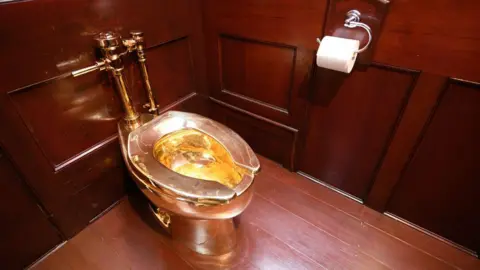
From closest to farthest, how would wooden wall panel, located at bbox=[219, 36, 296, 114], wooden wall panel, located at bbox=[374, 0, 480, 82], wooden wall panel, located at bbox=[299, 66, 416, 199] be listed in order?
wooden wall panel, located at bbox=[374, 0, 480, 82]
wooden wall panel, located at bbox=[299, 66, 416, 199]
wooden wall panel, located at bbox=[219, 36, 296, 114]

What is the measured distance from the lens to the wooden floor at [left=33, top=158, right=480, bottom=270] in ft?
3.27

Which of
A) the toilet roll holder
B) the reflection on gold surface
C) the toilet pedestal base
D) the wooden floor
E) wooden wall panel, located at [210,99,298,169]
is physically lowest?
the wooden floor

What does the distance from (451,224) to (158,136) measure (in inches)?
45.7

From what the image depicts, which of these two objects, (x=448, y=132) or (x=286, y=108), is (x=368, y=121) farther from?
(x=286, y=108)

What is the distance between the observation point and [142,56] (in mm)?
1005

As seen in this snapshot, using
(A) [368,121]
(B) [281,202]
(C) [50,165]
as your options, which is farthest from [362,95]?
(C) [50,165]

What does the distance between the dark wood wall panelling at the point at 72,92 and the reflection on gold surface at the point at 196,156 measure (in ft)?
0.95

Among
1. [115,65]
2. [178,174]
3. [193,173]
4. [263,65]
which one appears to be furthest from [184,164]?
[263,65]

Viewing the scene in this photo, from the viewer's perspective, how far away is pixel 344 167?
1160 millimetres

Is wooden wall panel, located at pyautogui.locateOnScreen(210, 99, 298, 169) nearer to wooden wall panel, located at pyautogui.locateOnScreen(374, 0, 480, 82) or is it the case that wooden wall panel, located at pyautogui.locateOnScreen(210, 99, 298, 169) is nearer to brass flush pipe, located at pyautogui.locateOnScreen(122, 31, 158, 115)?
brass flush pipe, located at pyautogui.locateOnScreen(122, 31, 158, 115)

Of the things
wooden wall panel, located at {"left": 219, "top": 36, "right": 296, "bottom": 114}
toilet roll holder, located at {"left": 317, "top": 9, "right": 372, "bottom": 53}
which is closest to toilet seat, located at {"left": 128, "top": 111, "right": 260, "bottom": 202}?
wooden wall panel, located at {"left": 219, "top": 36, "right": 296, "bottom": 114}

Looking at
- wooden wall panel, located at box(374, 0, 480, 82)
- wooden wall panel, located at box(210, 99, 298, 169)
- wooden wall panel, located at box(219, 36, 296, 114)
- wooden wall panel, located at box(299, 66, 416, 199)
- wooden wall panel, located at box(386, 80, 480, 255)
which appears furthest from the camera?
wooden wall panel, located at box(210, 99, 298, 169)

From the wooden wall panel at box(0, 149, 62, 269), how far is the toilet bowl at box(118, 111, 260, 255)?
0.35m

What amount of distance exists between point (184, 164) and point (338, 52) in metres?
0.68
